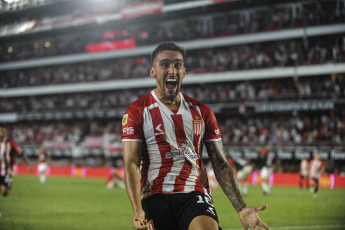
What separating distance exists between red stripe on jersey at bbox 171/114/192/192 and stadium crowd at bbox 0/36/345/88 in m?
33.1

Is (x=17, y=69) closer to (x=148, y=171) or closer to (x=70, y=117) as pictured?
(x=70, y=117)

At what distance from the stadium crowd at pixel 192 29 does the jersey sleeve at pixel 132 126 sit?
34.6m

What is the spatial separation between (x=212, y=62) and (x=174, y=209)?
3850 cm

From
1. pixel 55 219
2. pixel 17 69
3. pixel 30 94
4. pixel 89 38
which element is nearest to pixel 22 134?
pixel 30 94

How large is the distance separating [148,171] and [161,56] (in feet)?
3.72

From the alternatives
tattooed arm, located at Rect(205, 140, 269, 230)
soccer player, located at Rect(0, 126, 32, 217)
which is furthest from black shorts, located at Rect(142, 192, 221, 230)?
soccer player, located at Rect(0, 126, 32, 217)

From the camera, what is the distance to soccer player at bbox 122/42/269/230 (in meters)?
3.95

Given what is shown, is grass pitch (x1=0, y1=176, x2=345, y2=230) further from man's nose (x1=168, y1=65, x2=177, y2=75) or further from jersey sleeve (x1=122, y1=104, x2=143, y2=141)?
man's nose (x1=168, y1=65, x2=177, y2=75)

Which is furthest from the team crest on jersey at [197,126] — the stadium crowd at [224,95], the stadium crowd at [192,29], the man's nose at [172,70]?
the stadium crowd at [192,29]

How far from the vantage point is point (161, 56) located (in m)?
4.24

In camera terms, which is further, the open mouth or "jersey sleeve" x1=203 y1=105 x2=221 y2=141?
"jersey sleeve" x1=203 y1=105 x2=221 y2=141

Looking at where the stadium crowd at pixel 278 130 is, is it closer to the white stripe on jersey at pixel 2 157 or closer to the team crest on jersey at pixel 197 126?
the white stripe on jersey at pixel 2 157

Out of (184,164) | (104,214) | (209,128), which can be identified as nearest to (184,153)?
(184,164)

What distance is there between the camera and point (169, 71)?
421 cm
